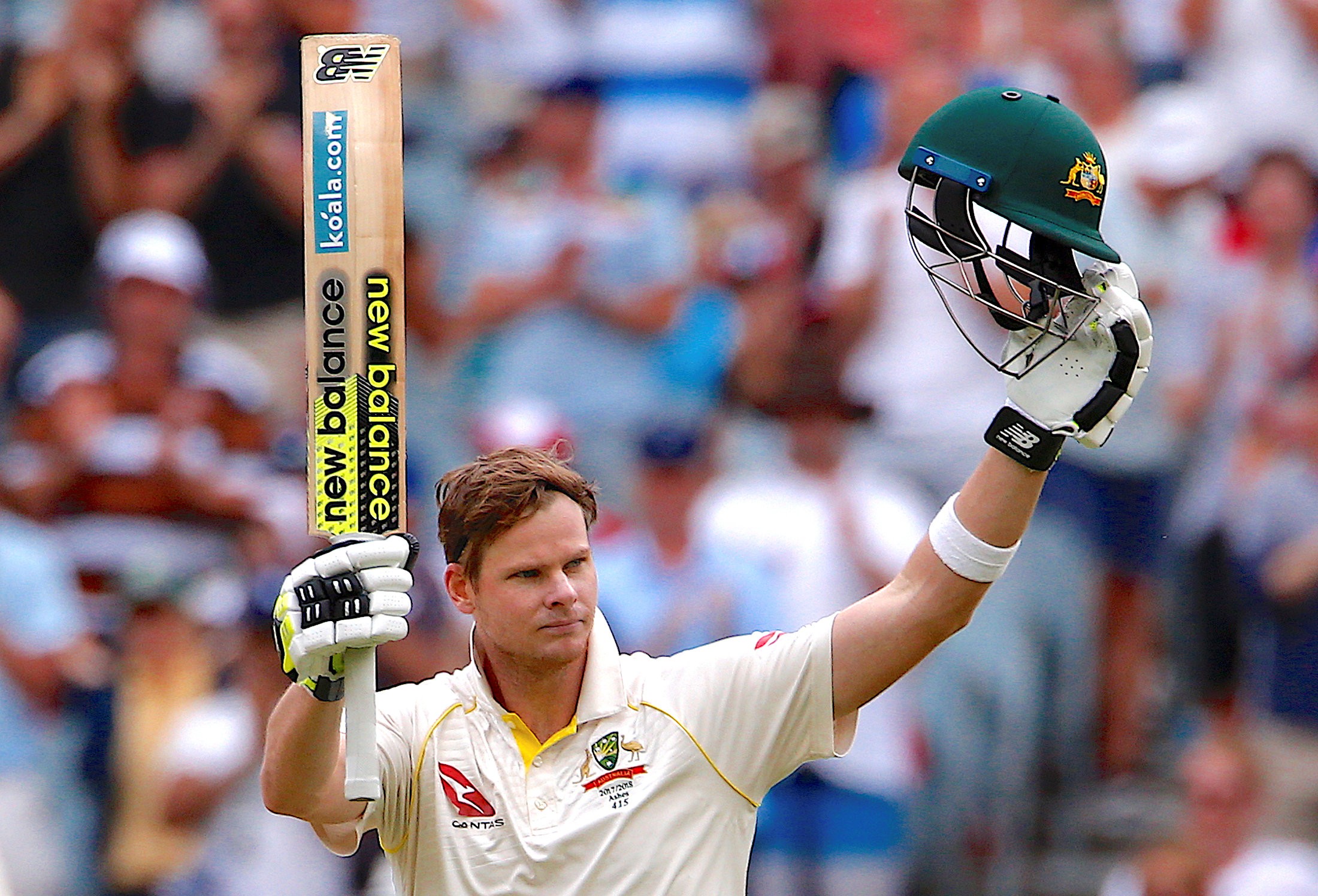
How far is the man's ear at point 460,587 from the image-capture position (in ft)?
9.84

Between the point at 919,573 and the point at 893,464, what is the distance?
159 inches

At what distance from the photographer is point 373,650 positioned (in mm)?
2820

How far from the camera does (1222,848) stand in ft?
20.3

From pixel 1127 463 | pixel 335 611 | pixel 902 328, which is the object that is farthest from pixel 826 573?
pixel 335 611

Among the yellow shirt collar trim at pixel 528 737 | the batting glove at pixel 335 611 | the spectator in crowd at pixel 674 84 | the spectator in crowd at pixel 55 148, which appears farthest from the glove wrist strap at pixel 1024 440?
the spectator in crowd at pixel 55 148

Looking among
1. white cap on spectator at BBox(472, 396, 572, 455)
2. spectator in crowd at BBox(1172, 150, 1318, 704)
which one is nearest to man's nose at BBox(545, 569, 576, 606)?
white cap on spectator at BBox(472, 396, 572, 455)

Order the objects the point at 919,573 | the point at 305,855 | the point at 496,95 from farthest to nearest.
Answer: the point at 496,95 → the point at 305,855 → the point at 919,573

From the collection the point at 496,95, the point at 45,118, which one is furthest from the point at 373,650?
the point at 45,118

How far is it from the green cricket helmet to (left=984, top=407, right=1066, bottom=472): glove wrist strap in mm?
74

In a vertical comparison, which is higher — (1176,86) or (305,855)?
(1176,86)

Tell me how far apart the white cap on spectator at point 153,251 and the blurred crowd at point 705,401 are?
0.06ft

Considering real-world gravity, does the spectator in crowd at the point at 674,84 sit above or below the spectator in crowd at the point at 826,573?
above

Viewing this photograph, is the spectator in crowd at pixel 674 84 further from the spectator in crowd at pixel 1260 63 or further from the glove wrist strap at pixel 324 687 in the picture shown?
the glove wrist strap at pixel 324 687

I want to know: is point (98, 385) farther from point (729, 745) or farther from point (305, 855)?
point (729, 745)
